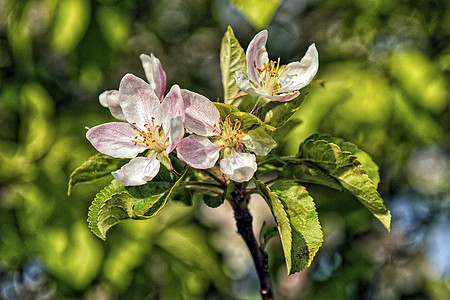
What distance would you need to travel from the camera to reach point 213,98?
6.74 ft

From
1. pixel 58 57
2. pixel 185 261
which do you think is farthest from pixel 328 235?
pixel 58 57

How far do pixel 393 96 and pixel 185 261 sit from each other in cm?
81

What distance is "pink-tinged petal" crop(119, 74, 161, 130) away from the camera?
62 cm

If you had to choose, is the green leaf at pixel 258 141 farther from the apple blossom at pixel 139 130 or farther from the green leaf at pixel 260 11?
the green leaf at pixel 260 11

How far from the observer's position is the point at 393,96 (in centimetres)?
134

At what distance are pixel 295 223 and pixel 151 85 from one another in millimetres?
265

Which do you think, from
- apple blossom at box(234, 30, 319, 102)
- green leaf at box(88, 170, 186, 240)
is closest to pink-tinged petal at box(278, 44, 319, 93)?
apple blossom at box(234, 30, 319, 102)

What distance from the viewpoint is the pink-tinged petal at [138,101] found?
24.5 inches

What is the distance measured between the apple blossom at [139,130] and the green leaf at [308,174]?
16 cm

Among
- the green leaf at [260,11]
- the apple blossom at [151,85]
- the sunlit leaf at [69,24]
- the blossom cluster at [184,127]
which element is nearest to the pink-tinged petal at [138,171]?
the blossom cluster at [184,127]

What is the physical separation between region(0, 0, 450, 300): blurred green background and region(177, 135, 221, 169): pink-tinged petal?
0.34 meters

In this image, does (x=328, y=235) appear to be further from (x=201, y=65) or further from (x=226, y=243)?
(x=201, y=65)

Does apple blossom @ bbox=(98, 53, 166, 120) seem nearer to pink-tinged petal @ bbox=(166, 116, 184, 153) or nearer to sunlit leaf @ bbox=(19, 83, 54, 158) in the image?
pink-tinged petal @ bbox=(166, 116, 184, 153)

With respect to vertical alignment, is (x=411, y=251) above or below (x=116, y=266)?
below
